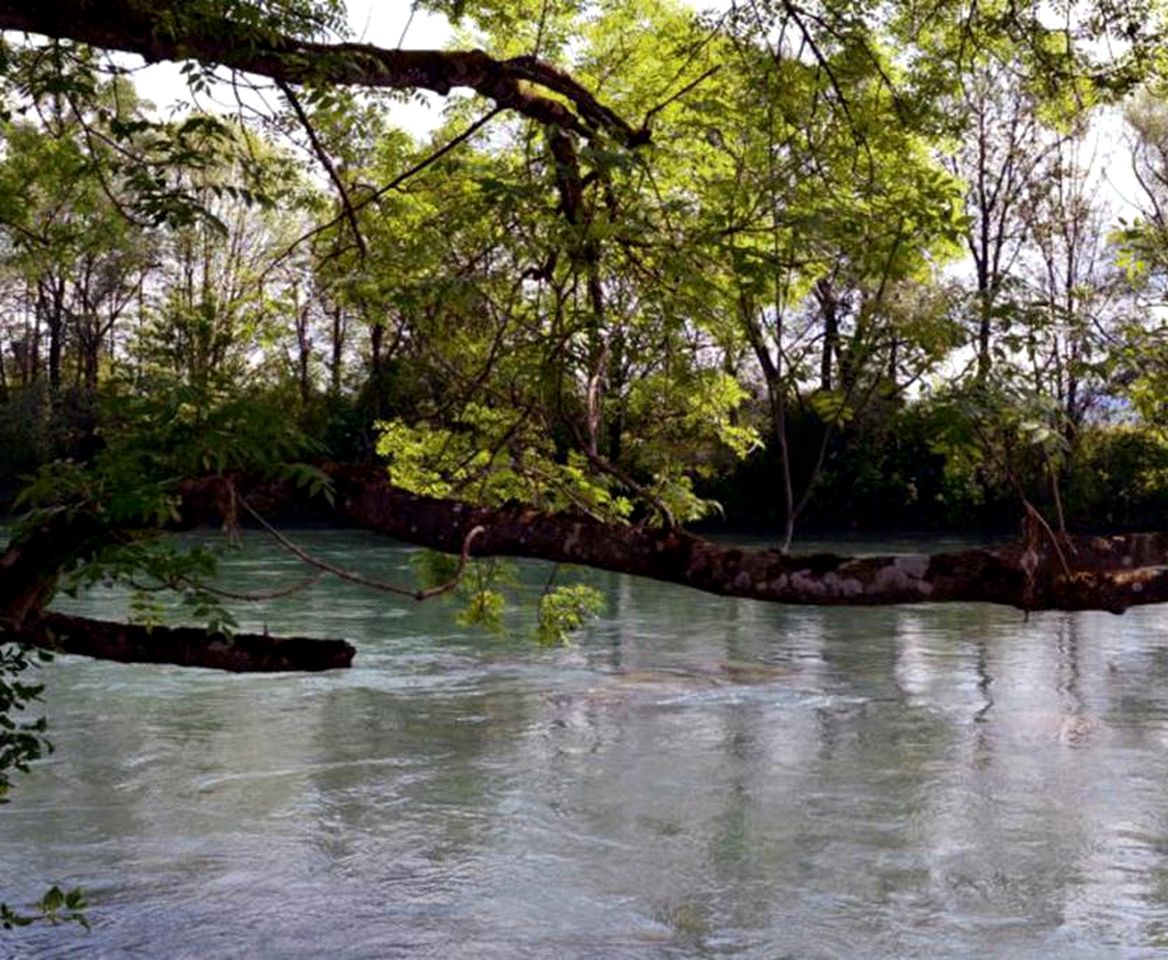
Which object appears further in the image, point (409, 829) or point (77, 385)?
point (77, 385)

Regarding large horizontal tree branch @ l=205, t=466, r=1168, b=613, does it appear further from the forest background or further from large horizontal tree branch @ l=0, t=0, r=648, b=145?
large horizontal tree branch @ l=0, t=0, r=648, b=145

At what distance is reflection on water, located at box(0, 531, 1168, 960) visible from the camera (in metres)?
7.02

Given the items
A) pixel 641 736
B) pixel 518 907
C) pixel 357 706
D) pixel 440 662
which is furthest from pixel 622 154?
pixel 440 662

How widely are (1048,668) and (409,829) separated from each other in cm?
785

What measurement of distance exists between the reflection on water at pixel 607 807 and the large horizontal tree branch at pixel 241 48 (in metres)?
3.55

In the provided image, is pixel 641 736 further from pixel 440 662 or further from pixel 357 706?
pixel 440 662

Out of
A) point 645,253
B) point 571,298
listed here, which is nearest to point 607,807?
point 571,298

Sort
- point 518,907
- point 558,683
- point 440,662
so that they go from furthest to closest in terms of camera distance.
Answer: point 440,662
point 558,683
point 518,907

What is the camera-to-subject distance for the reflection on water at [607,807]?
7.02 m

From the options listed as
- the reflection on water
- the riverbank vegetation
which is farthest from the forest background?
the reflection on water

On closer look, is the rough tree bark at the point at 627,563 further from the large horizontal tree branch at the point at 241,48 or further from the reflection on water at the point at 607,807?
the reflection on water at the point at 607,807

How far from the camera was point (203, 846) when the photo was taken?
8211mm

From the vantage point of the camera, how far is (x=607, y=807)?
906 centimetres

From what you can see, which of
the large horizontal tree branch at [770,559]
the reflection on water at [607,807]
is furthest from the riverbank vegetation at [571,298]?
the reflection on water at [607,807]
